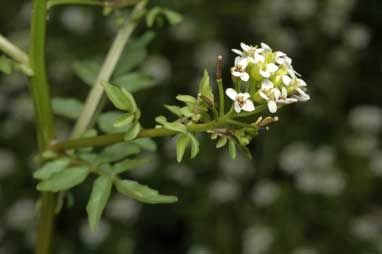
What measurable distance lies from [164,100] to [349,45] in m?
1.09

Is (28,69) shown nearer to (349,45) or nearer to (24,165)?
(24,165)

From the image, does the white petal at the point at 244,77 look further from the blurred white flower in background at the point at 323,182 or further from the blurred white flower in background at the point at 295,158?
the blurred white flower in background at the point at 295,158

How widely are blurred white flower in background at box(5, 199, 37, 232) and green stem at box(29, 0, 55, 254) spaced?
206 centimetres

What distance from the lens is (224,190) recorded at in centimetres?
363

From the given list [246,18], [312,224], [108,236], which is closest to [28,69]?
[108,236]

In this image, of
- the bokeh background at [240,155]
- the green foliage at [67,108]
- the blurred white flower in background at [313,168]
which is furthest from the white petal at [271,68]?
the blurred white flower in background at [313,168]

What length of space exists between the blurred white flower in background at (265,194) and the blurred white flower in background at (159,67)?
2.47 ft

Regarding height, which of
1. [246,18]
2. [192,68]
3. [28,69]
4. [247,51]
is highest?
[247,51]

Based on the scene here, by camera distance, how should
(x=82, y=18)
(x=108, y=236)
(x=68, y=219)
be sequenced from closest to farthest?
(x=108, y=236), (x=68, y=219), (x=82, y=18)

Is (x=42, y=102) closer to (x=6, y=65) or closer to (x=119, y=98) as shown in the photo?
(x=6, y=65)

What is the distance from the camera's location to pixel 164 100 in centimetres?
366

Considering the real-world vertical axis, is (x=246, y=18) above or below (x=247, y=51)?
below

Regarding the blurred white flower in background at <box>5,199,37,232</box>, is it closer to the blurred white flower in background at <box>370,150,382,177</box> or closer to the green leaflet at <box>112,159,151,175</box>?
the blurred white flower in background at <box>370,150,382,177</box>

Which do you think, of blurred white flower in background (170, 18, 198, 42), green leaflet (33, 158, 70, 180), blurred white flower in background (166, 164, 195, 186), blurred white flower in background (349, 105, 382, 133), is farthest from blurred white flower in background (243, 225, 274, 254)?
green leaflet (33, 158, 70, 180)
